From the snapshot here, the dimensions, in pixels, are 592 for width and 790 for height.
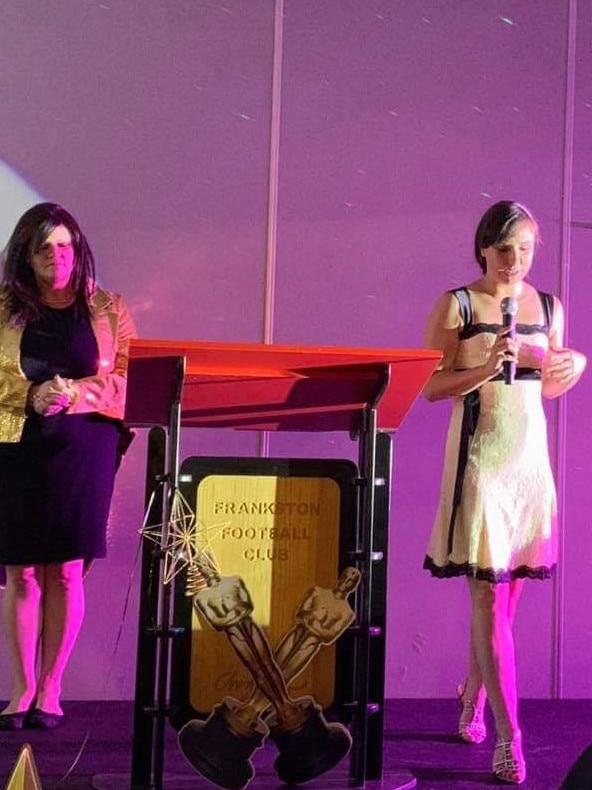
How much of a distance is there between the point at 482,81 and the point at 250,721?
271 centimetres

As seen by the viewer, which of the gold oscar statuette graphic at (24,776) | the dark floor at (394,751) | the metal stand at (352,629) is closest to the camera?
the gold oscar statuette graphic at (24,776)

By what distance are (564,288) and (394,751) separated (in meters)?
1.92

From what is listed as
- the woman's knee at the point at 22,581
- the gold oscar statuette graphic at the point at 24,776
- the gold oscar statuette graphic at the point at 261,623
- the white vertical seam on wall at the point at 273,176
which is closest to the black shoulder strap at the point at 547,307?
the gold oscar statuette graphic at the point at 261,623

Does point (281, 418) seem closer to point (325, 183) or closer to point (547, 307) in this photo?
point (547, 307)

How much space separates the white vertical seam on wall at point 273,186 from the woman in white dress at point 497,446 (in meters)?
1.07

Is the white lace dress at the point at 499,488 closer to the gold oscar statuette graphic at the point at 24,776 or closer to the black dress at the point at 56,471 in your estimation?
the black dress at the point at 56,471

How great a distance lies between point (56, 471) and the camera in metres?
3.49

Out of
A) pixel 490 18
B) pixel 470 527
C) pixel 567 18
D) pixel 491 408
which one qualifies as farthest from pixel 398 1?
pixel 470 527

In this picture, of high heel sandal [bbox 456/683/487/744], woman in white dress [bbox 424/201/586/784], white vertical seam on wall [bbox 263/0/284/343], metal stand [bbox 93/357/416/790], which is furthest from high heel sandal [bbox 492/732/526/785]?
white vertical seam on wall [bbox 263/0/284/343]

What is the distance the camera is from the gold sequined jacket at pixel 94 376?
346cm

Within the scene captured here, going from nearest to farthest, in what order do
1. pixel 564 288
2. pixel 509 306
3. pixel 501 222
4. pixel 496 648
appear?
1. pixel 509 306
2. pixel 496 648
3. pixel 501 222
4. pixel 564 288

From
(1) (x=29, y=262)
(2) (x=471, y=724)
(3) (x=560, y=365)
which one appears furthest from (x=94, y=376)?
(2) (x=471, y=724)

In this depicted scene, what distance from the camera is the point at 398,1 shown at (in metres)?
4.20

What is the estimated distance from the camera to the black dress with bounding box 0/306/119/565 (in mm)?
3467
